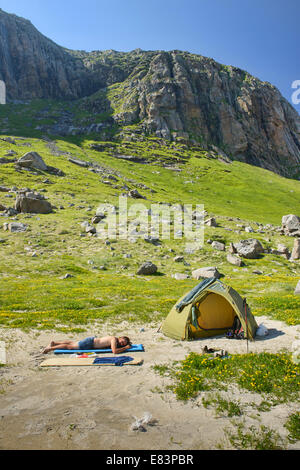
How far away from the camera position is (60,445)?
627 cm

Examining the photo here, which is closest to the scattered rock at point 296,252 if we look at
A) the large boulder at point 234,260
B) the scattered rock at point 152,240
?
the large boulder at point 234,260

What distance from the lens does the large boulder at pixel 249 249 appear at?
1635 inches

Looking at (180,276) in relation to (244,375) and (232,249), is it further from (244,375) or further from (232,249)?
(244,375)

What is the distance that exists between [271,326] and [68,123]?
206m

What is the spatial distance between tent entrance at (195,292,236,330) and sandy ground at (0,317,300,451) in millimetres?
2845

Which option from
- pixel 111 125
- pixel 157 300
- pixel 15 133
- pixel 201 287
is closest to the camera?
pixel 201 287

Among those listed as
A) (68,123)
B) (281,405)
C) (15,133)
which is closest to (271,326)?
(281,405)

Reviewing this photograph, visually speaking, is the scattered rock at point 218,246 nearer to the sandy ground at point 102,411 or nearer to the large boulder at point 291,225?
the large boulder at point 291,225

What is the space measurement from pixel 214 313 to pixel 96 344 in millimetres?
6911

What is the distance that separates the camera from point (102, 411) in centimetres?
768

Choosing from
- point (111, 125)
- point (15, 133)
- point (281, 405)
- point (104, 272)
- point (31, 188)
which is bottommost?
point (104, 272)

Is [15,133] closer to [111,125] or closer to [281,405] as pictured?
[111,125]

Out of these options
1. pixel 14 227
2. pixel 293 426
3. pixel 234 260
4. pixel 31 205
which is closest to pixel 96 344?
pixel 293 426

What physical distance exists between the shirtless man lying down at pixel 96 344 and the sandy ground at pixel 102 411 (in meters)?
0.59
